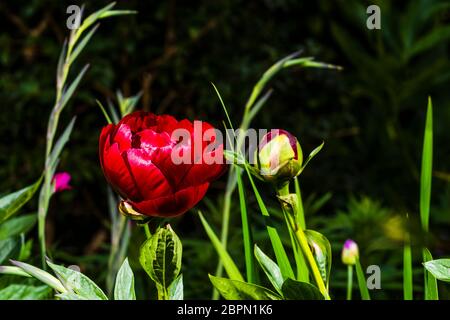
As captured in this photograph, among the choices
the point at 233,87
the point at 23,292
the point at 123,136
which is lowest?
the point at 23,292

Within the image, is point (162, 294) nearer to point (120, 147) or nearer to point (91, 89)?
point (120, 147)

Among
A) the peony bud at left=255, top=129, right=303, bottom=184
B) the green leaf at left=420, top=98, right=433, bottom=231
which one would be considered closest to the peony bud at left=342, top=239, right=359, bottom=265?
the green leaf at left=420, top=98, right=433, bottom=231

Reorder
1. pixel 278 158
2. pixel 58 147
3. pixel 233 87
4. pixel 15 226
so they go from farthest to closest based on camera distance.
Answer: pixel 233 87
pixel 15 226
pixel 58 147
pixel 278 158

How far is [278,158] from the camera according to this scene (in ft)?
1.30

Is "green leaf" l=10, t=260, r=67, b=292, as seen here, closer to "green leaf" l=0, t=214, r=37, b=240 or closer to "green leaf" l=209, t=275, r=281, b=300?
"green leaf" l=209, t=275, r=281, b=300

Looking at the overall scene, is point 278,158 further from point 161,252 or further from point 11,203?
point 11,203

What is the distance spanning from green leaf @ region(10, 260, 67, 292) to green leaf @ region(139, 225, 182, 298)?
49mm

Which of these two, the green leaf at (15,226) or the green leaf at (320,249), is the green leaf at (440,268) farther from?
the green leaf at (15,226)

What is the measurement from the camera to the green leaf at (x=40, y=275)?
15.6 inches

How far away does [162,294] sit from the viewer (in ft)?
1.44

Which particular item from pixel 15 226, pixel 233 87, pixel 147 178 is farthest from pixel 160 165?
pixel 233 87

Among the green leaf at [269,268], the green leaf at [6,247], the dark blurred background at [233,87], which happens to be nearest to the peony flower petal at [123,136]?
the green leaf at [269,268]

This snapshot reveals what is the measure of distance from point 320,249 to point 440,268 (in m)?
0.07
